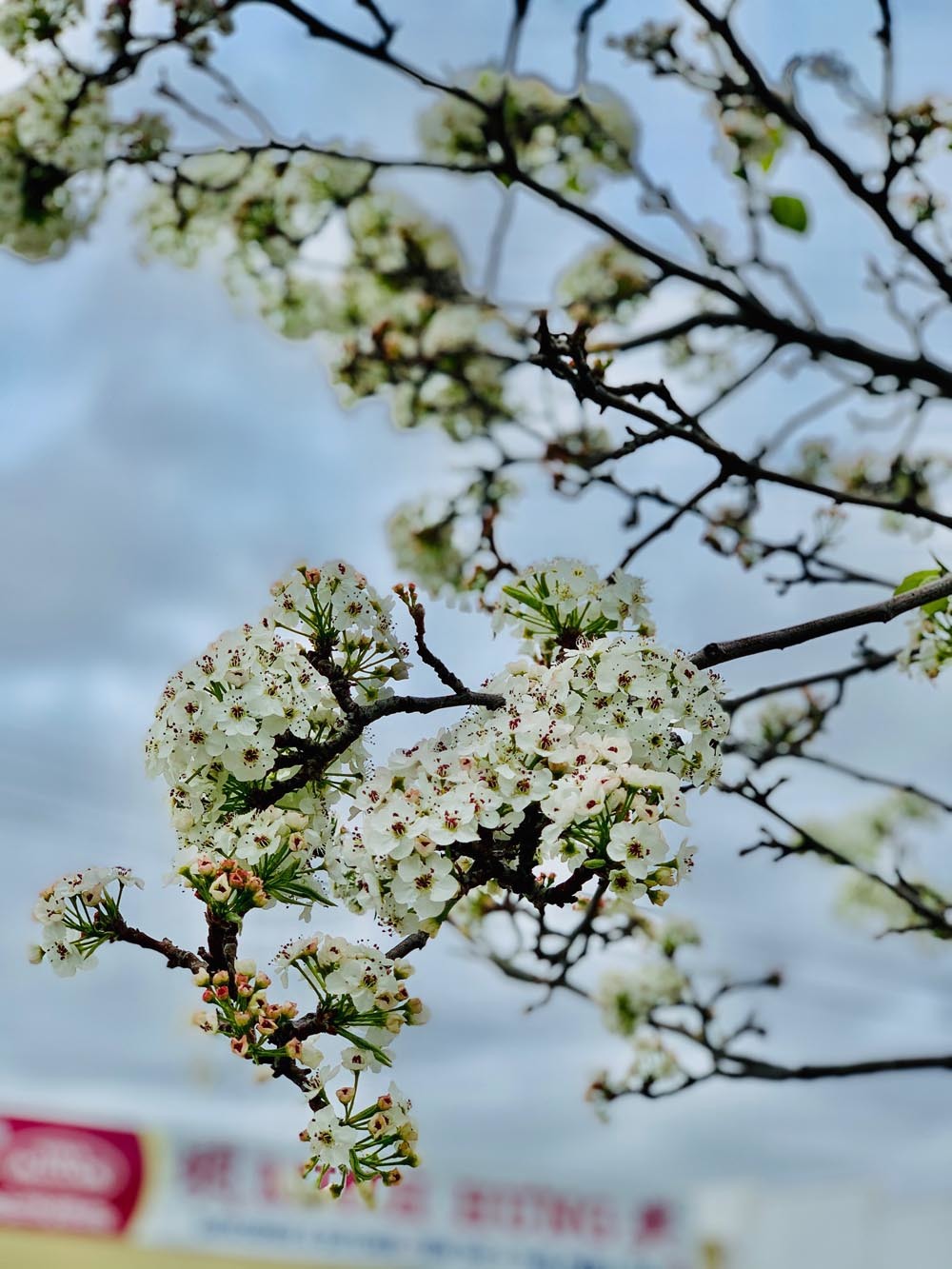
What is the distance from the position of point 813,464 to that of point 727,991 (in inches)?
103

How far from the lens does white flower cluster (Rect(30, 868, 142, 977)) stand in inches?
72.8

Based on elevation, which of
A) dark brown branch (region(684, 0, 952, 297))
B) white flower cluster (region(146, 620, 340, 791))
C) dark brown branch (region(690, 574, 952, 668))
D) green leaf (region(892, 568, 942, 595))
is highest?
dark brown branch (region(684, 0, 952, 297))

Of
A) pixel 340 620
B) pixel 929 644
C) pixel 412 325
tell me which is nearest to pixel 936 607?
pixel 929 644

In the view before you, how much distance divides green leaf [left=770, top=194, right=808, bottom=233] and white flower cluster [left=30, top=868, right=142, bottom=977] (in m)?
2.94

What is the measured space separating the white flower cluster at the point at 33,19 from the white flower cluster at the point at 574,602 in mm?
3063

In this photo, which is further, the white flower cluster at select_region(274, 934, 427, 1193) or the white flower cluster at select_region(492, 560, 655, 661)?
the white flower cluster at select_region(492, 560, 655, 661)

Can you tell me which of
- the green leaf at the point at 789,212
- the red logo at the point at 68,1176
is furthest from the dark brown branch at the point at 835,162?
the red logo at the point at 68,1176

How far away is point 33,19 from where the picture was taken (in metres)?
4.42

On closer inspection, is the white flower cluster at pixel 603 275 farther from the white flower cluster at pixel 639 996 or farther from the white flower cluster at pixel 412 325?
the white flower cluster at pixel 639 996

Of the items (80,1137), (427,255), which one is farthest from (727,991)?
(80,1137)

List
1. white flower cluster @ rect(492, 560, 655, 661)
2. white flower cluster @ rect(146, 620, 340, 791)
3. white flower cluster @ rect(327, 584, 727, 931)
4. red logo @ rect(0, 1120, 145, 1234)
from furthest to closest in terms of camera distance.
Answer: red logo @ rect(0, 1120, 145, 1234)
white flower cluster @ rect(492, 560, 655, 661)
white flower cluster @ rect(146, 620, 340, 791)
white flower cluster @ rect(327, 584, 727, 931)

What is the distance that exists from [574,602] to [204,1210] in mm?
13494

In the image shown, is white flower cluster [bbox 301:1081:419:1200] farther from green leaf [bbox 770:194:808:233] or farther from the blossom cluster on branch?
green leaf [bbox 770:194:808:233]

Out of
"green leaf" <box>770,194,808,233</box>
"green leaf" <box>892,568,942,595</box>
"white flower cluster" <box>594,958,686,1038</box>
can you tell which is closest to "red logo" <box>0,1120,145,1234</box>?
"white flower cluster" <box>594,958,686,1038</box>
